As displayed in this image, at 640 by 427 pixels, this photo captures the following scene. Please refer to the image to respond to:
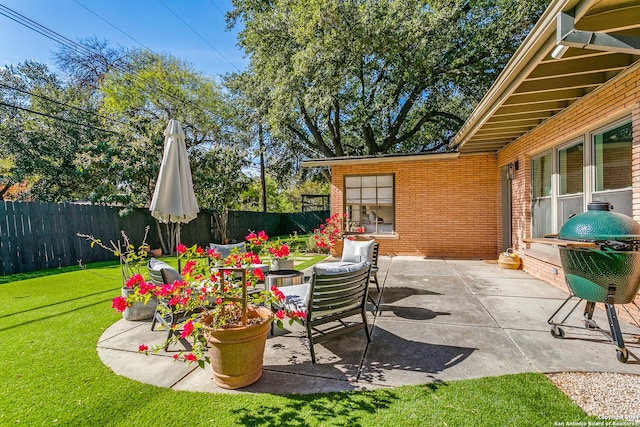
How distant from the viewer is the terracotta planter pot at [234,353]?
2350 mm

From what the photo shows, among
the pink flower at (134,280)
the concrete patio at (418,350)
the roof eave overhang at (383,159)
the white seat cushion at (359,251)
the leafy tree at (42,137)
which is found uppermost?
the leafy tree at (42,137)

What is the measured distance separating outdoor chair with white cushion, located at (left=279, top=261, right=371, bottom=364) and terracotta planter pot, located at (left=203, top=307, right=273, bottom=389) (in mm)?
546

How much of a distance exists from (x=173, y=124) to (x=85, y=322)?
2818 millimetres

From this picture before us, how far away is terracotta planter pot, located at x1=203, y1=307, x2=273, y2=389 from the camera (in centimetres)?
235

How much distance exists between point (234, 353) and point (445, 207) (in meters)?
7.84

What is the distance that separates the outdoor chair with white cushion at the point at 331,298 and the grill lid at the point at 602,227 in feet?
6.25

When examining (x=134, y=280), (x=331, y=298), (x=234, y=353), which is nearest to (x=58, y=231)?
(x=134, y=280)

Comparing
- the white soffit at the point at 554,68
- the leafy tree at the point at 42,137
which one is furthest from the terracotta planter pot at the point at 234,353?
the leafy tree at the point at 42,137

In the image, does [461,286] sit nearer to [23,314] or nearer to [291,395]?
[291,395]

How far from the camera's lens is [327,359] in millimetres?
2904

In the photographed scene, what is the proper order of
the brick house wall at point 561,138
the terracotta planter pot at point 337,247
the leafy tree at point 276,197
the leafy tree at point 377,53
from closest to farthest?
1. the brick house wall at point 561,138
2. the terracotta planter pot at point 337,247
3. the leafy tree at point 377,53
4. the leafy tree at point 276,197

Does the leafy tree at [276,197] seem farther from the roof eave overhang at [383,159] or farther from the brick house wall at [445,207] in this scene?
the brick house wall at [445,207]

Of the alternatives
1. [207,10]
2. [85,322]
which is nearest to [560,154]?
[85,322]

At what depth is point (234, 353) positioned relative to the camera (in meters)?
2.38
